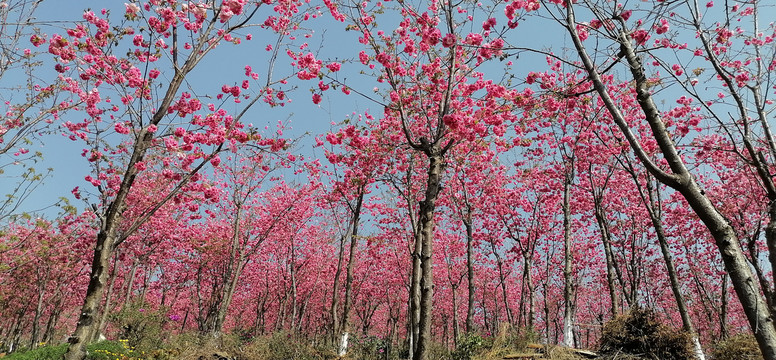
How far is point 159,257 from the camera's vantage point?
23188 millimetres

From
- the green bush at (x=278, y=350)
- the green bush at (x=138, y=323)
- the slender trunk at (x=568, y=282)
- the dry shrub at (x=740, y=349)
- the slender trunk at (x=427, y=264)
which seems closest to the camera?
the dry shrub at (x=740, y=349)

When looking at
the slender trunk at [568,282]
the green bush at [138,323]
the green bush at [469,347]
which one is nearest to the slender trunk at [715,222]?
the green bush at [469,347]

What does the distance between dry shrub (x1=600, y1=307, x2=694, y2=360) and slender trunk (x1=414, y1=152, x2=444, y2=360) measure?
10.7ft

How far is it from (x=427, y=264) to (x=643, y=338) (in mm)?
3849

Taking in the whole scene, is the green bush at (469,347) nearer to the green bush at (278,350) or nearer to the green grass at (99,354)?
the green bush at (278,350)

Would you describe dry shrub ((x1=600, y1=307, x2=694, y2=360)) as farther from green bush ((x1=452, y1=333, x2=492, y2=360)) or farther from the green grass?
the green grass

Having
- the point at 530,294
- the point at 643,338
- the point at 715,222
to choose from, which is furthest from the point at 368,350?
the point at 715,222

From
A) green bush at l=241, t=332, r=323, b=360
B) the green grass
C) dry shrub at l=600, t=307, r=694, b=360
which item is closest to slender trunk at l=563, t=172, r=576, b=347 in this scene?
dry shrub at l=600, t=307, r=694, b=360

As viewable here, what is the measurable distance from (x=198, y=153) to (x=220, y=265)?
63.4 ft

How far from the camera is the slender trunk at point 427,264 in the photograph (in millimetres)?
6641

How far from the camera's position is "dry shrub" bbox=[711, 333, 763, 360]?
6.24m

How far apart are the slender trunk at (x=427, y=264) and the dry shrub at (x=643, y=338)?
10.7ft

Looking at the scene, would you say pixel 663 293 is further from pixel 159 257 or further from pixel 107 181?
pixel 159 257

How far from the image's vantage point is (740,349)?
6.43 meters
